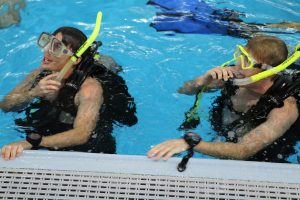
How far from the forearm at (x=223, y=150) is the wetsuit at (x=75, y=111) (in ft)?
3.45

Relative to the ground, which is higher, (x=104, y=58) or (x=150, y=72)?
(x=104, y=58)

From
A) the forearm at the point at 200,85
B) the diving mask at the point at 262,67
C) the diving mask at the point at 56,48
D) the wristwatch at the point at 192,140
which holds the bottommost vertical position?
the forearm at the point at 200,85

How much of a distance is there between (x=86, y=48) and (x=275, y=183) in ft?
5.72

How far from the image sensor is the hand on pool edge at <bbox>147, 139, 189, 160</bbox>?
8.11 feet

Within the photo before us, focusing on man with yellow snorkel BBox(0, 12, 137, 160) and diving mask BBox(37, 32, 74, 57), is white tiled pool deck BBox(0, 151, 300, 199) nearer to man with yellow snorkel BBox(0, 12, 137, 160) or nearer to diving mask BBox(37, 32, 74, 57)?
man with yellow snorkel BBox(0, 12, 137, 160)

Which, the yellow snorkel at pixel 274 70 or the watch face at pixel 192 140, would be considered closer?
the watch face at pixel 192 140

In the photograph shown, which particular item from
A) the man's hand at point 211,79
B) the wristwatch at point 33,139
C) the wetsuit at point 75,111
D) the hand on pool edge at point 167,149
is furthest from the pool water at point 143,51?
the hand on pool edge at point 167,149

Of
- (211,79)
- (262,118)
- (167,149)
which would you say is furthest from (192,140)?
(211,79)

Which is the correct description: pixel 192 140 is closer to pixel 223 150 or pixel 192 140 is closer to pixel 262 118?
pixel 223 150

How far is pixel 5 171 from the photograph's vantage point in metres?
2.45

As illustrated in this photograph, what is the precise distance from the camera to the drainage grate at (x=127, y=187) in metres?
2.36

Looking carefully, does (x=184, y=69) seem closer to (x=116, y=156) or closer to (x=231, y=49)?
(x=231, y=49)

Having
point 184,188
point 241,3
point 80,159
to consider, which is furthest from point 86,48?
point 241,3

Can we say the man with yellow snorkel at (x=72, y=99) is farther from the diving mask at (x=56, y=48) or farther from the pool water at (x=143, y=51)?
the pool water at (x=143, y=51)
